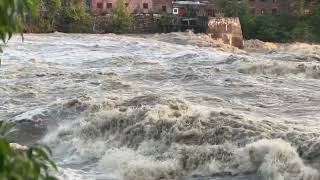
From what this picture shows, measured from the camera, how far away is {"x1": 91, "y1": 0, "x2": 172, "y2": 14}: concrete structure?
59.8 meters

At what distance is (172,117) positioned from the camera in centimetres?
1237

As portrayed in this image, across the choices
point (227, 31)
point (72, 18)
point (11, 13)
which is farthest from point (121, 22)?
point (11, 13)

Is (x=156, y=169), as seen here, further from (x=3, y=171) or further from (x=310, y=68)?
(x=310, y=68)

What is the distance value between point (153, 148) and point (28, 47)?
23.3 meters

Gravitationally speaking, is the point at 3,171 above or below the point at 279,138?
above

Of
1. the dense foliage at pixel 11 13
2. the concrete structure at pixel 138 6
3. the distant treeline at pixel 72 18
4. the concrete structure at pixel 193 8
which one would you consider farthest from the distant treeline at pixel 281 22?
the dense foliage at pixel 11 13

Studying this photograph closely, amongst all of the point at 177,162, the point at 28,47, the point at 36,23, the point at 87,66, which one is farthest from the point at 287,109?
the point at 36,23

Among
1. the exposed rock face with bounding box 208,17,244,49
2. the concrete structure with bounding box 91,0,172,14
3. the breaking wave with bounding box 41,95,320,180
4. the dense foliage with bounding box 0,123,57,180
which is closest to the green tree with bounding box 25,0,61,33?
the concrete structure with bounding box 91,0,172,14

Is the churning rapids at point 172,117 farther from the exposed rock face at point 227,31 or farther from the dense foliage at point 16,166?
the exposed rock face at point 227,31

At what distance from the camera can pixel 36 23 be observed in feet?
162

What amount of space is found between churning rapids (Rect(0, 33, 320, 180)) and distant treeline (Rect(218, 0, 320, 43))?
25644 mm

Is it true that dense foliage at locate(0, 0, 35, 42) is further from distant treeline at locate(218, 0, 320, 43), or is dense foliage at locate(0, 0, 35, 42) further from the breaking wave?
distant treeline at locate(218, 0, 320, 43)

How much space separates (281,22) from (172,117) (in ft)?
136

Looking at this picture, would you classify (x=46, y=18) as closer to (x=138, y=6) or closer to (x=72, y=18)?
(x=72, y=18)
